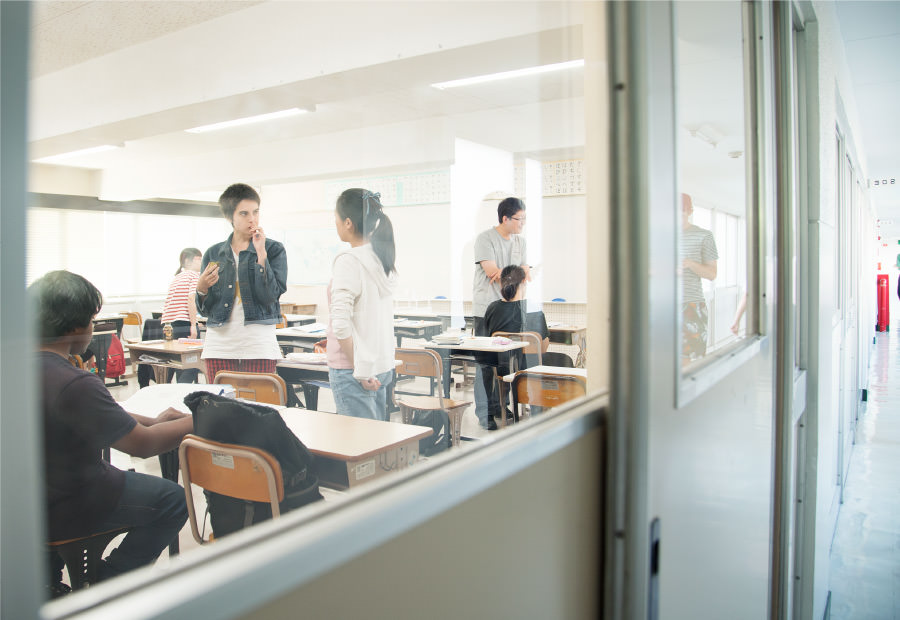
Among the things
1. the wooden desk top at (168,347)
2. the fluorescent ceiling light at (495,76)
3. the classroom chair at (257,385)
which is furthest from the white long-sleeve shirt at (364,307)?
the fluorescent ceiling light at (495,76)

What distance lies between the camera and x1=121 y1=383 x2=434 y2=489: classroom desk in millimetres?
1818

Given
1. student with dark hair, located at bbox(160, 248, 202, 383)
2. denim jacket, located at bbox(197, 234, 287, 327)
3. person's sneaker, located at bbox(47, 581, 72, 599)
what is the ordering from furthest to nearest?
1. denim jacket, located at bbox(197, 234, 287, 327)
2. student with dark hair, located at bbox(160, 248, 202, 383)
3. person's sneaker, located at bbox(47, 581, 72, 599)

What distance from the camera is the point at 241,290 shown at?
2.79 metres

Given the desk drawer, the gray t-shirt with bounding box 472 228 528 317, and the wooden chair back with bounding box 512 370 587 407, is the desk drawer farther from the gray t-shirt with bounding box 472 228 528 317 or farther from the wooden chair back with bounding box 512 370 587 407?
the gray t-shirt with bounding box 472 228 528 317

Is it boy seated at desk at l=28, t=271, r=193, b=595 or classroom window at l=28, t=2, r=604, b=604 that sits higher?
classroom window at l=28, t=2, r=604, b=604

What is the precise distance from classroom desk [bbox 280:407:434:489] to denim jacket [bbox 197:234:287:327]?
79 cm

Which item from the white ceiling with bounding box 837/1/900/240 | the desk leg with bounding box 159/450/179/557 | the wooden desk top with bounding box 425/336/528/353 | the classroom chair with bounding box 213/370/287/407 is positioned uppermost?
the white ceiling with bounding box 837/1/900/240

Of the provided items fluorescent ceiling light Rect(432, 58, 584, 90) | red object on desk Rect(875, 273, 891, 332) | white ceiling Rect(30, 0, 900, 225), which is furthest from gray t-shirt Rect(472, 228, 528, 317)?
red object on desk Rect(875, 273, 891, 332)

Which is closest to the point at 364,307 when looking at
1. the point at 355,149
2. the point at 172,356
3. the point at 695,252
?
the point at 172,356

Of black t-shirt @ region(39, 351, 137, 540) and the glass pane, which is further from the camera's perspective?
black t-shirt @ region(39, 351, 137, 540)

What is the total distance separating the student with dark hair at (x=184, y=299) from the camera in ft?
8.22

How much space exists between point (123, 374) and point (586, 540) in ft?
5.99

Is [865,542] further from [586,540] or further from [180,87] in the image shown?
[180,87]

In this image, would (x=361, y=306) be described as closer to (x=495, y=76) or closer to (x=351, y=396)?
(x=351, y=396)
